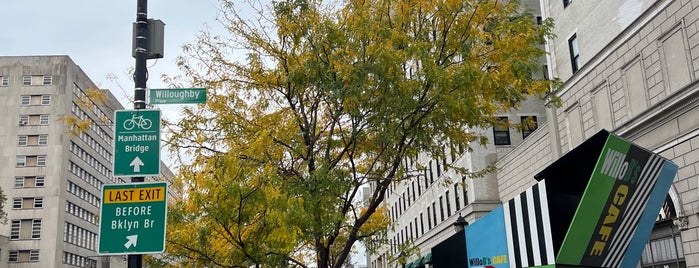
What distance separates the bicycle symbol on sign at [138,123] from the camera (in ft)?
26.5

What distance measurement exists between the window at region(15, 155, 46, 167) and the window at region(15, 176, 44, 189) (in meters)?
1.67

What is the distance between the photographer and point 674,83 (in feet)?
57.3

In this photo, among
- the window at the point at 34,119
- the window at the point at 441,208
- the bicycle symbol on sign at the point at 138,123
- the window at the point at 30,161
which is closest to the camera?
the bicycle symbol on sign at the point at 138,123

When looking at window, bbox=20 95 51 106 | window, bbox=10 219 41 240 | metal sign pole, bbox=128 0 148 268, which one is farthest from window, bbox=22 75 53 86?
metal sign pole, bbox=128 0 148 268

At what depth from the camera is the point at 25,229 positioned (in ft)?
266

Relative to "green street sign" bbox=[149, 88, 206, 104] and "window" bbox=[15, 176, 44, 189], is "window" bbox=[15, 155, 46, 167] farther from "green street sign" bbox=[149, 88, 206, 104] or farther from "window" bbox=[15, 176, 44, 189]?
"green street sign" bbox=[149, 88, 206, 104]

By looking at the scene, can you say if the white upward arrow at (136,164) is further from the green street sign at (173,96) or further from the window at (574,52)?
the window at (574,52)

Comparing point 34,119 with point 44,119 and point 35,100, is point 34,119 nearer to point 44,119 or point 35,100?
point 44,119

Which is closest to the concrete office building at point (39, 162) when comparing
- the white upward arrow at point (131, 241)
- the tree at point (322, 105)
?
the tree at point (322, 105)

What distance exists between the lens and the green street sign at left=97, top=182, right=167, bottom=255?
7.54m

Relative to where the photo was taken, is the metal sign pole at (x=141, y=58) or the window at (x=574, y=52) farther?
the window at (x=574, y=52)

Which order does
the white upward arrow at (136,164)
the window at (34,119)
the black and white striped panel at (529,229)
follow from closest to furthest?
the black and white striped panel at (529,229)
the white upward arrow at (136,164)
the window at (34,119)

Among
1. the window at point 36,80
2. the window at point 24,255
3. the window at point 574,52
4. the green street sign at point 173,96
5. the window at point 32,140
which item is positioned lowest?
the green street sign at point 173,96

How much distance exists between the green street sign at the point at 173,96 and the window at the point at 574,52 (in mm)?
18548
